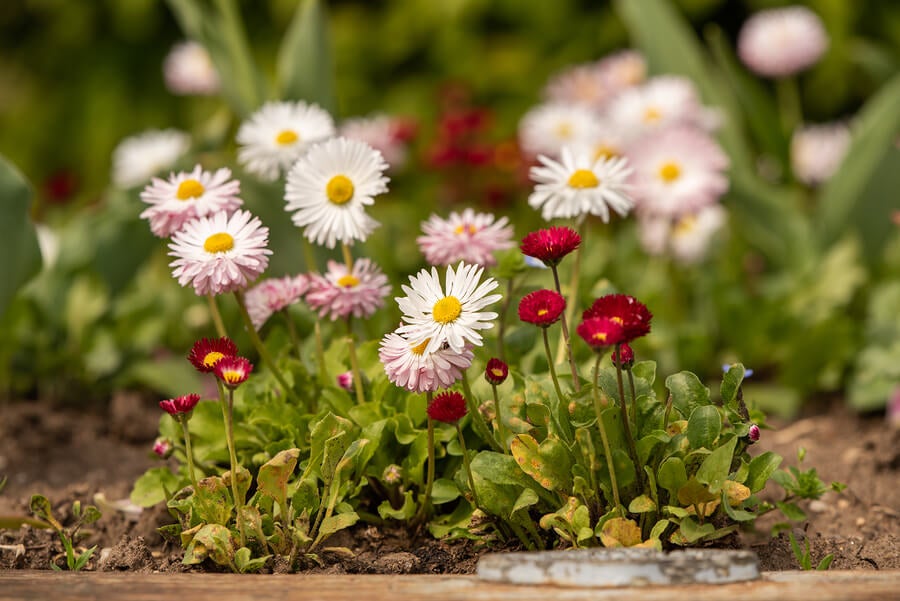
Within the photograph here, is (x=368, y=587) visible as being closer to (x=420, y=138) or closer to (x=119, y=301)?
(x=119, y=301)

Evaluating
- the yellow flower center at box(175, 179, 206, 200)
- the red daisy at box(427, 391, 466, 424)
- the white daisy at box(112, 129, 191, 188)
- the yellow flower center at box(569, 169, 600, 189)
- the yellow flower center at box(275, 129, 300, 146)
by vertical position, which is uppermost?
the white daisy at box(112, 129, 191, 188)

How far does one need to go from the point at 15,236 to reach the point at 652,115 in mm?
1505

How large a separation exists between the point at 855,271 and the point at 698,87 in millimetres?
688

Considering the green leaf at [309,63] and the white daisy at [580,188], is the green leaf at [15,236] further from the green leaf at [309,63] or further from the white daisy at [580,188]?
the white daisy at [580,188]

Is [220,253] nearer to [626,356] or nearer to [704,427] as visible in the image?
[626,356]

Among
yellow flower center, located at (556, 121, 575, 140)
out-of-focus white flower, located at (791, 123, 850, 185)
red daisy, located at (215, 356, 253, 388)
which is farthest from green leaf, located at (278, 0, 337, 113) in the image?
out-of-focus white flower, located at (791, 123, 850, 185)

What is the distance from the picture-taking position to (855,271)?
100 inches

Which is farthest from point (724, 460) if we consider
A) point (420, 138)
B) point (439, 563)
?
point (420, 138)

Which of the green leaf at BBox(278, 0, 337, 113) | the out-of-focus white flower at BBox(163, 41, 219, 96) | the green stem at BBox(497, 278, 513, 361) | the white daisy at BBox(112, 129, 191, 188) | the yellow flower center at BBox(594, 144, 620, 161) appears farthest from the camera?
the out-of-focus white flower at BBox(163, 41, 219, 96)

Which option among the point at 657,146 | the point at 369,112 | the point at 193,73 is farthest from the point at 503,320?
the point at 369,112

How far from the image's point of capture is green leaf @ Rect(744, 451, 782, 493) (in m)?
1.34

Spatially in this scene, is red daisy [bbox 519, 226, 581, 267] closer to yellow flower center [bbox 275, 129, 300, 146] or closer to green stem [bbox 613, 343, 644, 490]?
green stem [bbox 613, 343, 644, 490]

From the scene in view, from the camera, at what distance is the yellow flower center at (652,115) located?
260 centimetres

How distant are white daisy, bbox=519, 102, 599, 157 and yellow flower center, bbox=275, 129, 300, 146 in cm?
119
